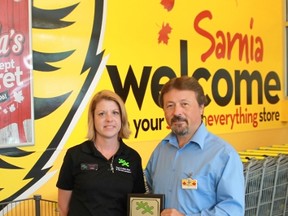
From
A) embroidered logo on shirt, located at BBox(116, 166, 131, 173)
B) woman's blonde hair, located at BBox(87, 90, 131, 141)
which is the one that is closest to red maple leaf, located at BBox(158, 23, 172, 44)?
woman's blonde hair, located at BBox(87, 90, 131, 141)

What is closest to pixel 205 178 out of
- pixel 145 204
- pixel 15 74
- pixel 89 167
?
pixel 145 204

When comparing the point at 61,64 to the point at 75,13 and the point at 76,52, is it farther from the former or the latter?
the point at 75,13

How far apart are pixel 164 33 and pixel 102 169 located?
2.79 m

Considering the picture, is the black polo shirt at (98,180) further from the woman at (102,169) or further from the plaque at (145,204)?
the plaque at (145,204)

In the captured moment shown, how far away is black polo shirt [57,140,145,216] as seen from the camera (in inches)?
85.4

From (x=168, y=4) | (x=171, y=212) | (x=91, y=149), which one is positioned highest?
(x=168, y=4)

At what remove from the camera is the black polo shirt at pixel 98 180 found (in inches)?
85.4

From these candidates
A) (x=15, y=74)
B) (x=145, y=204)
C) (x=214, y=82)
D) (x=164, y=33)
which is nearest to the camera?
(x=145, y=204)

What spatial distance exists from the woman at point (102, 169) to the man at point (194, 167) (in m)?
0.19

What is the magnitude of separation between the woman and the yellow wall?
1397mm

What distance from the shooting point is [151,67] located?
462 cm

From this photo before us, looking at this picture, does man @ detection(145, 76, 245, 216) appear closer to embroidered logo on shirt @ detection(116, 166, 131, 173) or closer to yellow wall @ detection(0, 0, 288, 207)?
embroidered logo on shirt @ detection(116, 166, 131, 173)

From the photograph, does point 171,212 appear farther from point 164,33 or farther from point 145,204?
point 164,33

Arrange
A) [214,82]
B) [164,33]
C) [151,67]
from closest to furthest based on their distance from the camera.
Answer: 1. [151,67]
2. [164,33]
3. [214,82]
